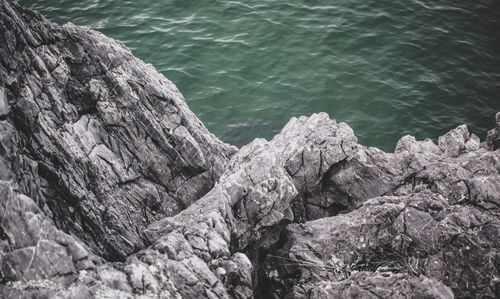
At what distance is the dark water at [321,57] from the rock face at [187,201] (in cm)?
754

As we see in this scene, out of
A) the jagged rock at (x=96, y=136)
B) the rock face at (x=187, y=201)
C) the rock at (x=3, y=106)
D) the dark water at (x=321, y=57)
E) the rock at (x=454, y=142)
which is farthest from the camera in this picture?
the dark water at (x=321, y=57)

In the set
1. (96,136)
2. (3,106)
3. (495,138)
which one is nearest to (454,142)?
(495,138)

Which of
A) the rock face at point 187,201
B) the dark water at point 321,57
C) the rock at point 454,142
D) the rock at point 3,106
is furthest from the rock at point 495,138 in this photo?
the rock at point 3,106

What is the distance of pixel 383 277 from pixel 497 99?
727 inches

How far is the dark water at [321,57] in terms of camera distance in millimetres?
20922

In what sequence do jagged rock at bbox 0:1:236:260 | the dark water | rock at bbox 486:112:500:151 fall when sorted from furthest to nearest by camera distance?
1. the dark water
2. rock at bbox 486:112:500:151
3. jagged rock at bbox 0:1:236:260

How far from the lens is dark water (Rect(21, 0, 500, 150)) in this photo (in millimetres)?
20922

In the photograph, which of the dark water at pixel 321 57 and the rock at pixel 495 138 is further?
the dark water at pixel 321 57

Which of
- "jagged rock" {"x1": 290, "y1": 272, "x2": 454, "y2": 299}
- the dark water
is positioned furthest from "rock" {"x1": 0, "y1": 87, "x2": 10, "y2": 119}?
the dark water

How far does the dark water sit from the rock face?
24.7ft

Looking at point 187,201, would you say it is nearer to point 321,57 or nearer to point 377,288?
point 377,288

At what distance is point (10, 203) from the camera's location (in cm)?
689

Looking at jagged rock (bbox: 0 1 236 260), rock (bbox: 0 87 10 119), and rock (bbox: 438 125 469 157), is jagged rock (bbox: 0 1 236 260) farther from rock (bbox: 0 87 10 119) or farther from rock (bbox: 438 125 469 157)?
rock (bbox: 438 125 469 157)

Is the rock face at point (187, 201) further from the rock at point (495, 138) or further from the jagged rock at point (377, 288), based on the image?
the rock at point (495, 138)
